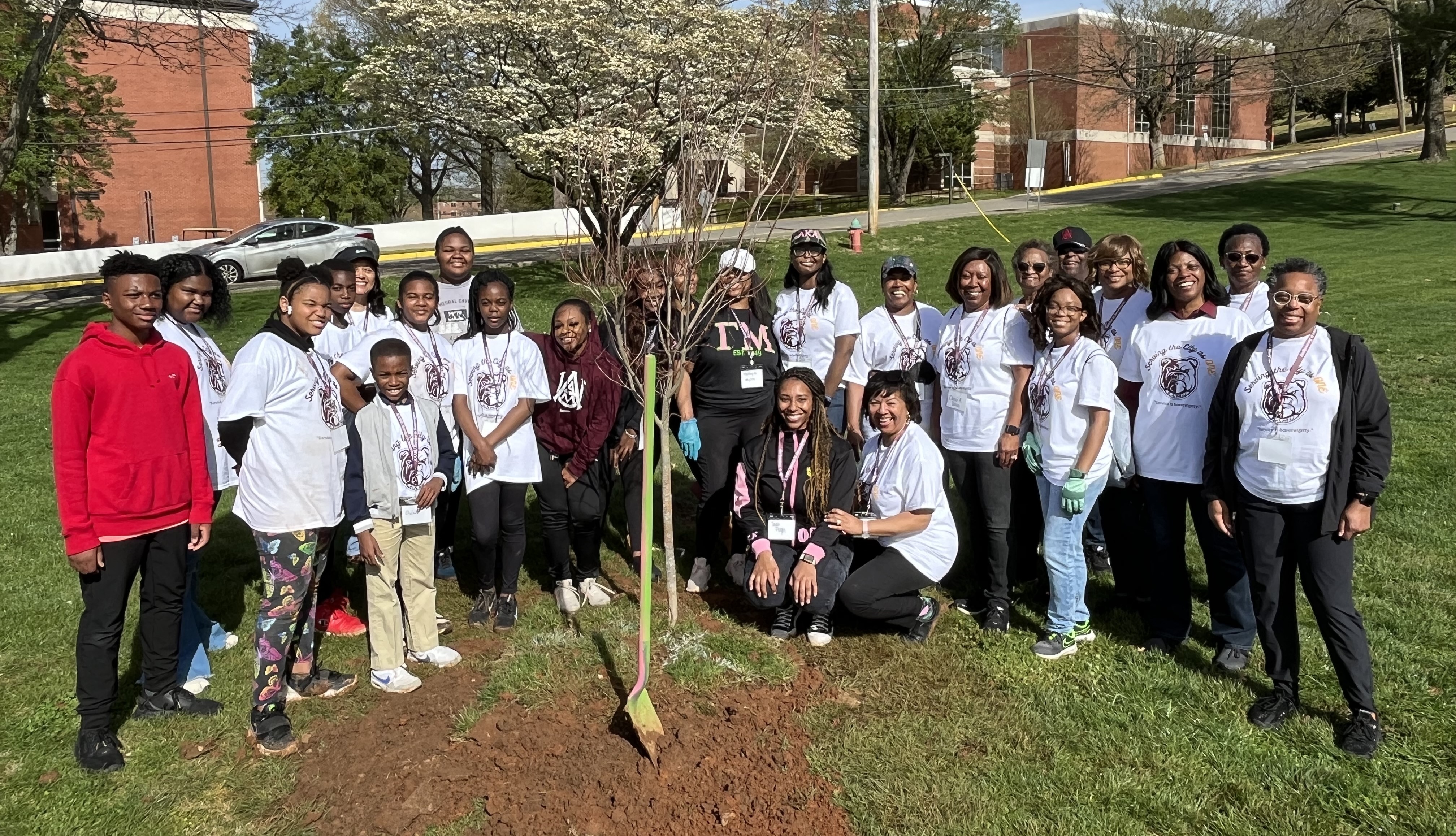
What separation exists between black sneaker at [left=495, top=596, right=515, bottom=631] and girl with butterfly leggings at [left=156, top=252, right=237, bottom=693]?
4.71 ft

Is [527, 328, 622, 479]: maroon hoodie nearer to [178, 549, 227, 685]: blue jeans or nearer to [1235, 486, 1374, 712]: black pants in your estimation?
[178, 549, 227, 685]: blue jeans

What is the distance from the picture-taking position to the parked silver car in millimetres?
21375

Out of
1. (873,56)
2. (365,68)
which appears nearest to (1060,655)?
(365,68)

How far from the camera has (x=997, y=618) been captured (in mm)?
5004

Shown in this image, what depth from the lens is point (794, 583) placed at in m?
4.70

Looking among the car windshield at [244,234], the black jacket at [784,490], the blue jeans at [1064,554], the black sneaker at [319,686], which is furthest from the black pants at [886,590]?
the car windshield at [244,234]

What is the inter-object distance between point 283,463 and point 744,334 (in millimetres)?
2557

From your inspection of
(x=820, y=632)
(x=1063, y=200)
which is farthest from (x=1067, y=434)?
(x=1063, y=200)

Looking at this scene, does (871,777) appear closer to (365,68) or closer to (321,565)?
(321,565)

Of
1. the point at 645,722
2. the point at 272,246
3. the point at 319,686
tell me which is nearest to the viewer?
the point at 645,722

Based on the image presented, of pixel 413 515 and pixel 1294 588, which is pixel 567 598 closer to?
pixel 413 515

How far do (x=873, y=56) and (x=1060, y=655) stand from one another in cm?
2073

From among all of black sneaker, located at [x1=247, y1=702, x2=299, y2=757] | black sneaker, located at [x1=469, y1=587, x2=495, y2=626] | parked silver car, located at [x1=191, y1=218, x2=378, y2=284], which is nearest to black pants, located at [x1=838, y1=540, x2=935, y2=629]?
black sneaker, located at [x1=469, y1=587, x2=495, y2=626]

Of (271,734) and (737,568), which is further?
(737,568)
